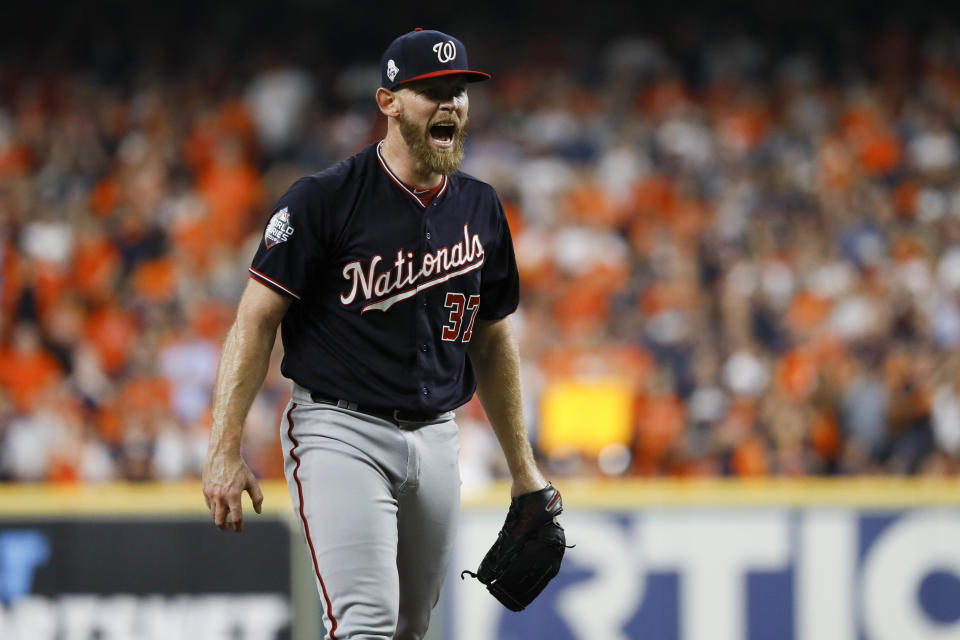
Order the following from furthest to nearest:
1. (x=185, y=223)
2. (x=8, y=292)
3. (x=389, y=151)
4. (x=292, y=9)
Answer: (x=292, y=9)
(x=185, y=223)
(x=8, y=292)
(x=389, y=151)

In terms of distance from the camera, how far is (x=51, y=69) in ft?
42.0

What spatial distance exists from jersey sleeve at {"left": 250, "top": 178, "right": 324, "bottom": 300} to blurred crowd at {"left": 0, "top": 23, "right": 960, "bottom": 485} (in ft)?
16.8

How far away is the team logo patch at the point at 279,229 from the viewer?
323 centimetres

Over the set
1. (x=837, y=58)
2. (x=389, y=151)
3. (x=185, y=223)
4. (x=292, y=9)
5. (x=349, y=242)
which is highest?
(x=292, y=9)

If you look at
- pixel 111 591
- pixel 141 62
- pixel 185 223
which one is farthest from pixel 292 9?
pixel 111 591

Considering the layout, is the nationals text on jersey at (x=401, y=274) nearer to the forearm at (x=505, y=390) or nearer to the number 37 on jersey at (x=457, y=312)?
the number 37 on jersey at (x=457, y=312)

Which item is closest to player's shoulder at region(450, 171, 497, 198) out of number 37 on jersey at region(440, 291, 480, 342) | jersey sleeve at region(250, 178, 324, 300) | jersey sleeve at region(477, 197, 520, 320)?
jersey sleeve at region(477, 197, 520, 320)

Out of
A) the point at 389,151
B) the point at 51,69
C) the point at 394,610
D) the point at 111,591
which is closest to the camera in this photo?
the point at 394,610

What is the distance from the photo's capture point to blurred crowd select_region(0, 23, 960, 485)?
854cm

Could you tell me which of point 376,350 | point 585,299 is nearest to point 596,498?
point 376,350

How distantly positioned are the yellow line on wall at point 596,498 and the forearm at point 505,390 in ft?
8.20

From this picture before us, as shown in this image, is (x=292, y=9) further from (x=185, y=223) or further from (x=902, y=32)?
(x=902, y=32)

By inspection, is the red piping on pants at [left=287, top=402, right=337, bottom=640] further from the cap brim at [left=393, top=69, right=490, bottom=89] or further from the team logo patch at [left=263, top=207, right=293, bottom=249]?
the cap brim at [left=393, top=69, right=490, bottom=89]

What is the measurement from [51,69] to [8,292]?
3576 mm
